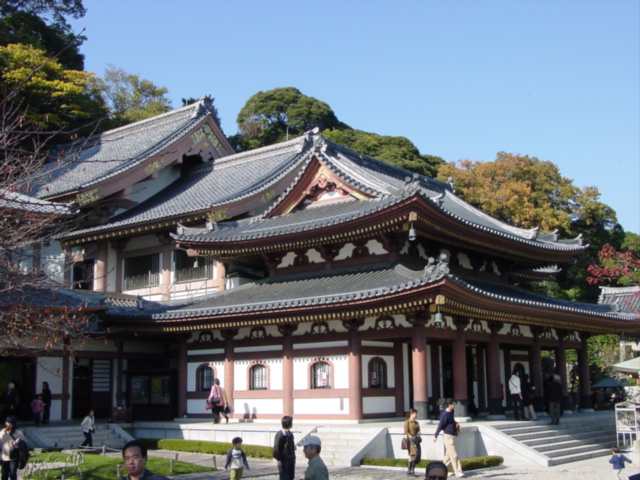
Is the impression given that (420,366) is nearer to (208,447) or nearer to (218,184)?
(208,447)

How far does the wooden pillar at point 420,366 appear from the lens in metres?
20.2

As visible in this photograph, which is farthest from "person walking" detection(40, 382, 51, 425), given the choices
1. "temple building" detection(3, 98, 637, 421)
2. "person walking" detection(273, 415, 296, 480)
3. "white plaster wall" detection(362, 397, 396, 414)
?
"person walking" detection(273, 415, 296, 480)

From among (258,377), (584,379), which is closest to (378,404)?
(258,377)

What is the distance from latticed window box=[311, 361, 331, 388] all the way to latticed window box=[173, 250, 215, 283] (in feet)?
24.2

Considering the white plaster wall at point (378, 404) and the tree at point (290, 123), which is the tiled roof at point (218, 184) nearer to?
the white plaster wall at point (378, 404)

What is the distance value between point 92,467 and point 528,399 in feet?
44.5

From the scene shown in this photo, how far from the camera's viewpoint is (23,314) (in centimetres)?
1473

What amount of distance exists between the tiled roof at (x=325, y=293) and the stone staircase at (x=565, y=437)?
3538mm

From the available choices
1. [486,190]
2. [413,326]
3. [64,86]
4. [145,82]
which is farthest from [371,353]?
[145,82]

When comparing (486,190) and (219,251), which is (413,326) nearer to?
(219,251)

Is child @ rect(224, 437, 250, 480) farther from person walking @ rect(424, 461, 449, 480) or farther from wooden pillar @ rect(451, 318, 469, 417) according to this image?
wooden pillar @ rect(451, 318, 469, 417)

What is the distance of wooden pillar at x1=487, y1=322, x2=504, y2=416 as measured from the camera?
888 inches

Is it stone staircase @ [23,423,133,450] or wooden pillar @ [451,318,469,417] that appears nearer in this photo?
wooden pillar @ [451,318,469,417]

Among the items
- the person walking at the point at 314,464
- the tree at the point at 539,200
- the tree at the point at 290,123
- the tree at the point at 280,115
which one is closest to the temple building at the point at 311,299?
the person walking at the point at 314,464
